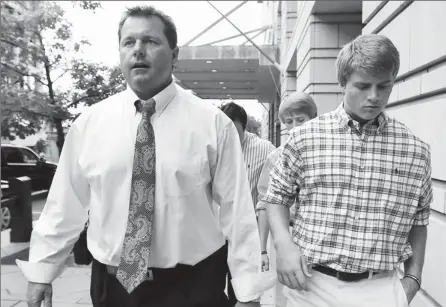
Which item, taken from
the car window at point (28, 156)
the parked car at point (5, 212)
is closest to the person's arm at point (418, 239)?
the parked car at point (5, 212)

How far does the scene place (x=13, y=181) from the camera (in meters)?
8.50

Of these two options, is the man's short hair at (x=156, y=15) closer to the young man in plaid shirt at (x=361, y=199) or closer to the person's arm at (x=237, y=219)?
the person's arm at (x=237, y=219)

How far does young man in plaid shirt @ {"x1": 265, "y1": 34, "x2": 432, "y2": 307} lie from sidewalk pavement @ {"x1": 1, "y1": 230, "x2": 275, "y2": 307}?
315 cm

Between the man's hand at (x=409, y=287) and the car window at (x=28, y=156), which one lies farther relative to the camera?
the car window at (x=28, y=156)

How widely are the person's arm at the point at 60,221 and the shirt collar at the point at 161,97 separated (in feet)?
1.00

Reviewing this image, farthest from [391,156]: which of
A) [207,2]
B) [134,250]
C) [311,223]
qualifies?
[207,2]

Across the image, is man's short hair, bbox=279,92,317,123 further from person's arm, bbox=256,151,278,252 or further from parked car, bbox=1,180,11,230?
parked car, bbox=1,180,11,230

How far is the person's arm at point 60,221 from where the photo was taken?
222cm

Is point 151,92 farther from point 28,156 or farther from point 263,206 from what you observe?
point 28,156

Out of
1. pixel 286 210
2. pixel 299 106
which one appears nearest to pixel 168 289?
pixel 286 210

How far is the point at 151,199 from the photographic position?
2.12 m

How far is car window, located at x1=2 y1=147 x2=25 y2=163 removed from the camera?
1531 centimetres

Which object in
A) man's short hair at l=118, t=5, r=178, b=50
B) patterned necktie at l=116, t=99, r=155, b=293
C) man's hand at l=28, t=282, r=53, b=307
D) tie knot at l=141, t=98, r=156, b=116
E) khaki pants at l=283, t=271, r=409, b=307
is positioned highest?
man's short hair at l=118, t=5, r=178, b=50

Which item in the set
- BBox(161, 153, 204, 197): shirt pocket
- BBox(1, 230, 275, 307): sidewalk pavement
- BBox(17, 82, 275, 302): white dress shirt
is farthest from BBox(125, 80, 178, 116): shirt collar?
BBox(1, 230, 275, 307): sidewalk pavement
